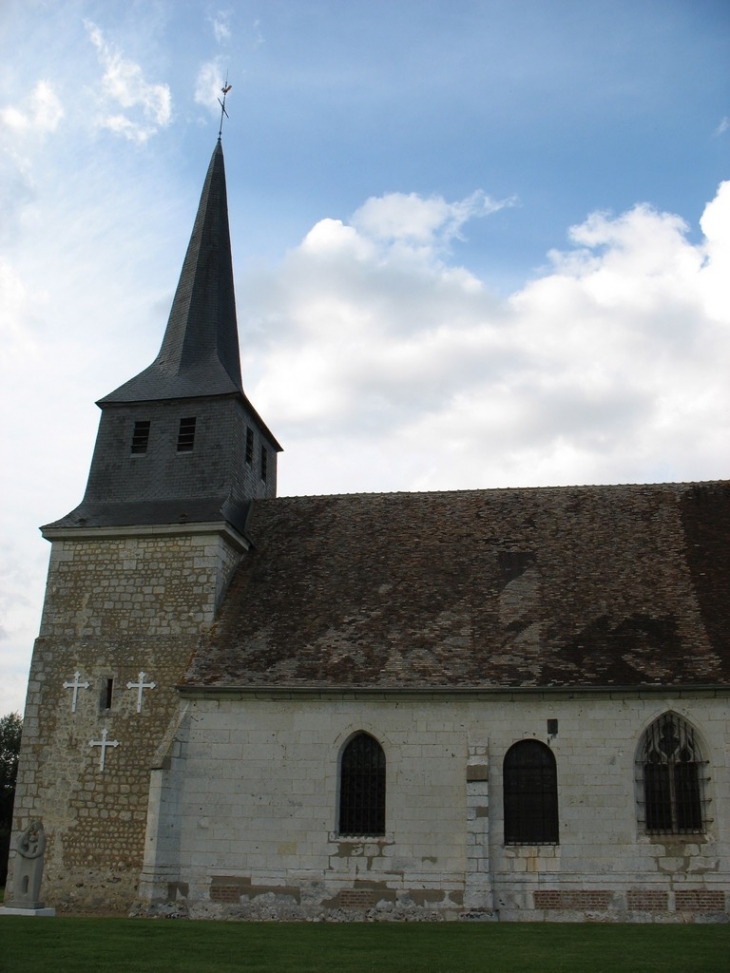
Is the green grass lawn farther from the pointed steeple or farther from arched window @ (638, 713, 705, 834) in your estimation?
the pointed steeple

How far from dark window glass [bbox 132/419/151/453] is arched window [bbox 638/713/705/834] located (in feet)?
42.5

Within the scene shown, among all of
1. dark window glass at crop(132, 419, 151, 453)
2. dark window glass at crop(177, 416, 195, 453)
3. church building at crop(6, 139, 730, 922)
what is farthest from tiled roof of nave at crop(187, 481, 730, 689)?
dark window glass at crop(132, 419, 151, 453)

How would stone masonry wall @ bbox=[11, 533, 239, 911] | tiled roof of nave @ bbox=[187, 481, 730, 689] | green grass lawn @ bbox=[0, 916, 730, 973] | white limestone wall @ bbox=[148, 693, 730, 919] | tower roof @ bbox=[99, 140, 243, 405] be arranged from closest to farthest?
green grass lawn @ bbox=[0, 916, 730, 973] < white limestone wall @ bbox=[148, 693, 730, 919] < tiled roof of nave @ bbox=[187, 481, 730, 689] < stone masonry wall @ bbox=[11, 533, 239, 911] < tower roof @ bbox=[99, 140, 243, 405]

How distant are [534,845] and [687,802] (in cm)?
271

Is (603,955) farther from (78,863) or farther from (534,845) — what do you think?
(78,863)

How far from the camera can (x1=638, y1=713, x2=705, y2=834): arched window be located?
16141 millimetres

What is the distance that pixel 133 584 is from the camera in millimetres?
20188

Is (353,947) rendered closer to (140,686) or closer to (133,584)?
(140,686)

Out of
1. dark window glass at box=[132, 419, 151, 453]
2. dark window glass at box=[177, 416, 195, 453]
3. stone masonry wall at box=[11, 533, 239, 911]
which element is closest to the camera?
stone masonry wall at box=[11, 533, 239, 911]

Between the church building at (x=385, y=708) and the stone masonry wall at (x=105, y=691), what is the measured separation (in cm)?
5

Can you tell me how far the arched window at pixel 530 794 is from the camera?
54.0ft

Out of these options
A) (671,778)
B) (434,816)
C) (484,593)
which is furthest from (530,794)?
(484,593)

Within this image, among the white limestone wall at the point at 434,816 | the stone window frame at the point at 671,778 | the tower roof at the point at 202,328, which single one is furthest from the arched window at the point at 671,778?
the tower roof at the point at 202,328

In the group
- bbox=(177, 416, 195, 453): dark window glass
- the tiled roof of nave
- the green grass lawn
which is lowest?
the green grass lawn
